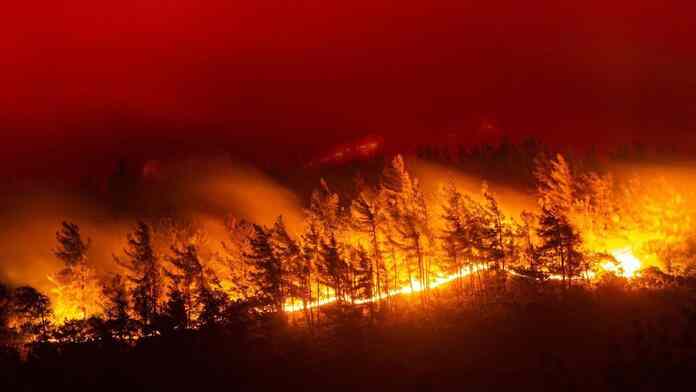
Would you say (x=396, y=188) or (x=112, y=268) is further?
(x=112, y=268)

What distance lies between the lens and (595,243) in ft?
204

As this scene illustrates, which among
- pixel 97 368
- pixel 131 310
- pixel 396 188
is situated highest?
pixel 396 188

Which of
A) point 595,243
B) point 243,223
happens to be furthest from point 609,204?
point 243,223

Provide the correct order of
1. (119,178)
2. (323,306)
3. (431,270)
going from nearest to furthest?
(323,306)
(431,270)
(119,178)

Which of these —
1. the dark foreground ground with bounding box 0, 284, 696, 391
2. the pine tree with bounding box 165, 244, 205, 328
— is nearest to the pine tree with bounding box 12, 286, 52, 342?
the dark foreground ground with bounding box 0, 284, 696, 391

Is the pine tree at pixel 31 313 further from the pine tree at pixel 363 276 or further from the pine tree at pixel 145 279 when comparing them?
the pine tree at pixel 363 276

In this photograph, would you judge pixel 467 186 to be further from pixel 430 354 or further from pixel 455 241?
pixel 430 354

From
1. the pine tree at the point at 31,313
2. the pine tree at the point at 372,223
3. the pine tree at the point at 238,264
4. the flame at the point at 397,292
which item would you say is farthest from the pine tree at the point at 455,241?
the pine tree at the point at 31,313

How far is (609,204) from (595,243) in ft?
17.1

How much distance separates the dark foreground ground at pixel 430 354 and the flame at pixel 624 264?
5.02 metres

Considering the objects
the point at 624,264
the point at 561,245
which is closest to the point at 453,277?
the point at 561,245

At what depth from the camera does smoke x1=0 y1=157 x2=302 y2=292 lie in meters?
91.1

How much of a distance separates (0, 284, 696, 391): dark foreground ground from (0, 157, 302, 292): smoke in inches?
1346

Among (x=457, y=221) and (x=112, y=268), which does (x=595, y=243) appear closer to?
(x=457, y=221)
